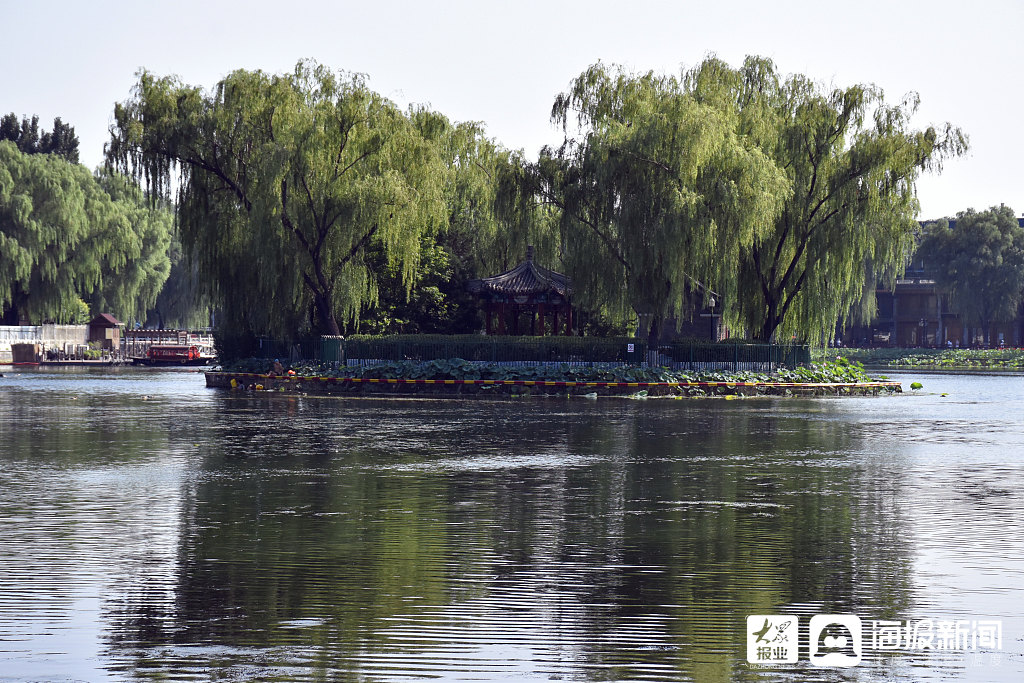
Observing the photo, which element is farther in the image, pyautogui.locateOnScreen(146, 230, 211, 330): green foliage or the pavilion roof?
pyautogui.locateOnScreen(146, 230, 211, 330): green foliage

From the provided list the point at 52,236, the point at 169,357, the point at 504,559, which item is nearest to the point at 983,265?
the point at 169,357

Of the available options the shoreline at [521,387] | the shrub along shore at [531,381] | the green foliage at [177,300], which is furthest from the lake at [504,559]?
the green foliage at [177,300]

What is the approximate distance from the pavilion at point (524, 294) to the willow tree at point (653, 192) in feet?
16.1

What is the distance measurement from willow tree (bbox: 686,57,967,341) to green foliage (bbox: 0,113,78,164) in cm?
6179

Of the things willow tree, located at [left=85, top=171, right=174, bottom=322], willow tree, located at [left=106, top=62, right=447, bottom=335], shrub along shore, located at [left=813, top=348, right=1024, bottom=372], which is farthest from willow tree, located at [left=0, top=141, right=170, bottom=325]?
shrub along shore, located at [left=813, top=348, right=1024, bottom=372]

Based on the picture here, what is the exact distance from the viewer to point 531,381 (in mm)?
46281

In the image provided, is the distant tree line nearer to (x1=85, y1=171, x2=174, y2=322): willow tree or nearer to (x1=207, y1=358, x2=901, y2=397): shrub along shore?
(x1=207, y1=358, x2=901, y2=397): shrub along shore

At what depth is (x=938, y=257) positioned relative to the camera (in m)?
98.8

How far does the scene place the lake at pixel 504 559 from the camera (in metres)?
7.68

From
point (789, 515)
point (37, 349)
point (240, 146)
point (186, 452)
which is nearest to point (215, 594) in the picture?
point (789, 515)

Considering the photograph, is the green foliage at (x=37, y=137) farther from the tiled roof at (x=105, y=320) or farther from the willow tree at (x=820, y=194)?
the willow tree at (x=820, y=194)

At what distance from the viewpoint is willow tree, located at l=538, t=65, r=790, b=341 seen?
46.0m

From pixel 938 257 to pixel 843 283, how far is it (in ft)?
177

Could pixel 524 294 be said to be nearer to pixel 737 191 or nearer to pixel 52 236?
pixel 737 191
